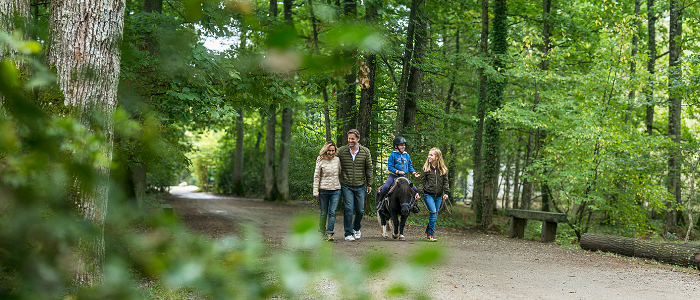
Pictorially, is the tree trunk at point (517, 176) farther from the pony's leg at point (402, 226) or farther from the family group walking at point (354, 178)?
the pony's leg at point (402, 226)

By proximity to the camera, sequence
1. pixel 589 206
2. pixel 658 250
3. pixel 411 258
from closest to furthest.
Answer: pixel 411 258
pixel 658 250
pixel 589 206

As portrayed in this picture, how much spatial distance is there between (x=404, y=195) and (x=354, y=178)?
109 centimetres

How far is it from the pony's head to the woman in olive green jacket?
1.12 feet

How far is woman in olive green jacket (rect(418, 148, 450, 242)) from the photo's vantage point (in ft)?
32.3

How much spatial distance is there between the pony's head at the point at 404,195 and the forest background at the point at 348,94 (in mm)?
2506

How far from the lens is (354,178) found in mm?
9273

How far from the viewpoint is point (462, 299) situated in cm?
554

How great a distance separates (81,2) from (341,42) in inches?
164

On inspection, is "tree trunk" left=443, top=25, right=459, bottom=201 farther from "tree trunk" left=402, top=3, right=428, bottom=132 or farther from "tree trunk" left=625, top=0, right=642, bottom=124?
"tree trunk" left=625, top=0, right=642, bottom=124

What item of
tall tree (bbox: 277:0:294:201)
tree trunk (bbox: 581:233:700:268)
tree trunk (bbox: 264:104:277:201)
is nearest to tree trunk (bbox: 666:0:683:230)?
tree trunk (bbox: 581:233:700:268)

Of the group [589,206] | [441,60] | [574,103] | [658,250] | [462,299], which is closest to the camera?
[462,299]

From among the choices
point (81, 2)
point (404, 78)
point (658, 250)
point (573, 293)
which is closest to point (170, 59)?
point (81, 2)

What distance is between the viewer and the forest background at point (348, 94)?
866 mm

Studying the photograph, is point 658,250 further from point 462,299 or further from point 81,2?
point 81,2
